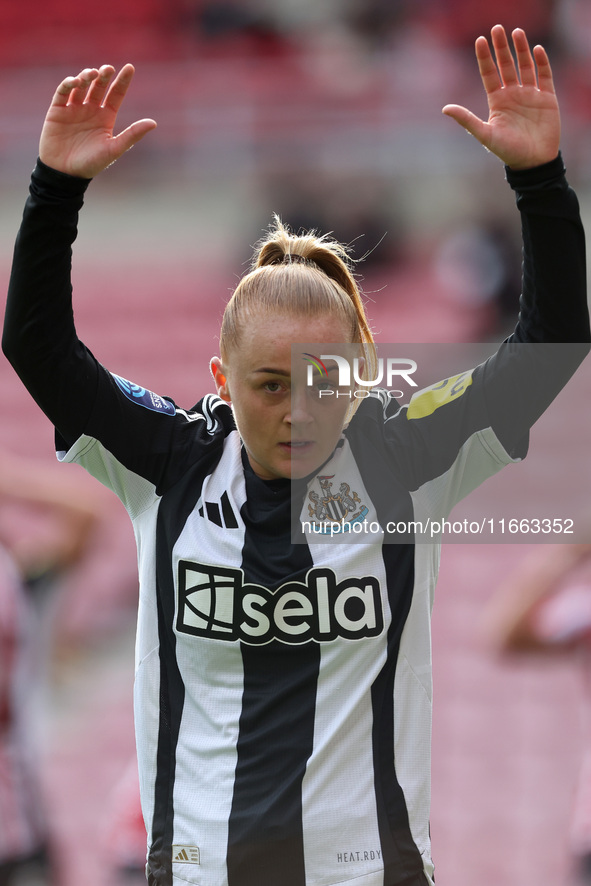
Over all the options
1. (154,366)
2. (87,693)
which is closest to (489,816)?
(87,693)

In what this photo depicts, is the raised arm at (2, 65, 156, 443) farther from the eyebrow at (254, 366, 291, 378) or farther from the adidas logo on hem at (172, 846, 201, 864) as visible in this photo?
the adidas logo on hem at (172, 846, 201, 864)

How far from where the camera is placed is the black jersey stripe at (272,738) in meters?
1.38

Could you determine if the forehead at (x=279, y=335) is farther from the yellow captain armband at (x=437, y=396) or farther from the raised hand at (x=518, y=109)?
the raised hand at (x=518, y=109)

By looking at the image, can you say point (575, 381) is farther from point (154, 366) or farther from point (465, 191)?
point (154, 366)

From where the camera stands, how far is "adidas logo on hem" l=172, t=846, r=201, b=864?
1.42 meters

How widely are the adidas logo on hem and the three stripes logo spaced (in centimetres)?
43

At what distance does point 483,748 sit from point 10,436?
99.1 inches

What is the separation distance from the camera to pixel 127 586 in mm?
4457

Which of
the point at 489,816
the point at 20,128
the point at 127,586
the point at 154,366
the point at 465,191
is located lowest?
the point at 489,816

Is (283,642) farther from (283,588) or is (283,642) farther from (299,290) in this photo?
(299,290)

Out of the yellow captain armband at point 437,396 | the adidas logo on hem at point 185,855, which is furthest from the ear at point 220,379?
the adidas logo on hem at point 185,855

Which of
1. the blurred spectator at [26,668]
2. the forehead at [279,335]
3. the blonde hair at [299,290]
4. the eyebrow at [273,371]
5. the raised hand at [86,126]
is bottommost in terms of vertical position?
the blurred spectator at [26,668]

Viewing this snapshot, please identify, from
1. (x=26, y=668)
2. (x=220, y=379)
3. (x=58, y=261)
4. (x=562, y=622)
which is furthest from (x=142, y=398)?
(x=26, y=668)

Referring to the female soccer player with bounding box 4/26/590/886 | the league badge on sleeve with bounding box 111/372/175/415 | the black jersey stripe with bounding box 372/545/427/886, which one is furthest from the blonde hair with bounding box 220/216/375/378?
the black jersey stripe with bounding box 372/545/427/886
